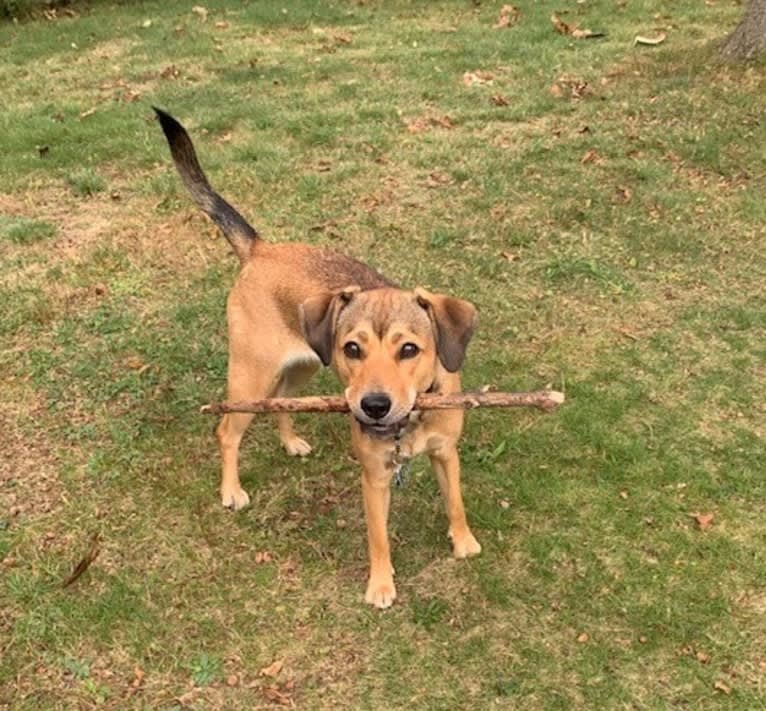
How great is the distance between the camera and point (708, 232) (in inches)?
272

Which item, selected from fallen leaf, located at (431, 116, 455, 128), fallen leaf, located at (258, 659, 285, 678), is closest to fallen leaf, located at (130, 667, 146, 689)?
fallen leaf, located at (258, 659, 285, 678)

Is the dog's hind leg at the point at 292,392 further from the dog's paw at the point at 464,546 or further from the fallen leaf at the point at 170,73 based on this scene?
the fallen leaf at the point at 170,73

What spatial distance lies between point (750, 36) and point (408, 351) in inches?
293

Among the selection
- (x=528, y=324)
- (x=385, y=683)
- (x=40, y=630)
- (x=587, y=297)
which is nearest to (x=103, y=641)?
(x=40, y=630)

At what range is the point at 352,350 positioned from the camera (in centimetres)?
370

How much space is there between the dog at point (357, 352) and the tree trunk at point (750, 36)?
6.62 m

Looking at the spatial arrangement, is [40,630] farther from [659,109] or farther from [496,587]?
[659,109]

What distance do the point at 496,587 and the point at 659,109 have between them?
607 centimetres

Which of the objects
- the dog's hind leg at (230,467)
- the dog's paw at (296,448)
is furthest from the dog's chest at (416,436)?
the dog's paw at (296,448)

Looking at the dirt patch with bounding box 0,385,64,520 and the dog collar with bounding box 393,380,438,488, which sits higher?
the dog collar with bounding box 393,380,438,488

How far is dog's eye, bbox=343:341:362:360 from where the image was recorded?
3.67m

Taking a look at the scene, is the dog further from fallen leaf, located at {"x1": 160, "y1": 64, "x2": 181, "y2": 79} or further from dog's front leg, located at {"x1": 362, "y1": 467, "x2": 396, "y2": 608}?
fallen leaf, located at {"x1": 160, "y1": 64, "x2": 181, "y2": 79}

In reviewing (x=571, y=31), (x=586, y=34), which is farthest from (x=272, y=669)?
(x=571, y=31)

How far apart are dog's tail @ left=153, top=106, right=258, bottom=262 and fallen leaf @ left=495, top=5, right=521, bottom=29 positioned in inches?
338
